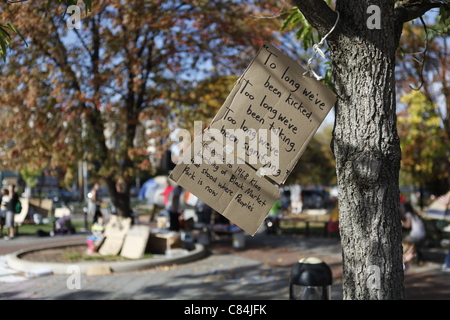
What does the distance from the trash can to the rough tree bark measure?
6.91 feet

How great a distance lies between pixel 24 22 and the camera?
9156mm

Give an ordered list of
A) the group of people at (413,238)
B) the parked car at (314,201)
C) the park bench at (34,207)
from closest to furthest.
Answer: the group of people at (413,238) → the park bench at (34,207) → the parked car at (314,201)

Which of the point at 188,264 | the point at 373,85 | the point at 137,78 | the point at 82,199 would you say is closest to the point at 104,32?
the point at 137,78

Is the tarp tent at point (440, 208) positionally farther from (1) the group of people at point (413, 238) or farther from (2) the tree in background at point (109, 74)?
(2) the tree in background at point (109, 74)

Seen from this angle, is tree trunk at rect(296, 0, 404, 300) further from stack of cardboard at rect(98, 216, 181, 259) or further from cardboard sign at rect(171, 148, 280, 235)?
stack of cardboard at rect(98, 216, 181, 259)

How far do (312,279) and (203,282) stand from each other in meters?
3.82

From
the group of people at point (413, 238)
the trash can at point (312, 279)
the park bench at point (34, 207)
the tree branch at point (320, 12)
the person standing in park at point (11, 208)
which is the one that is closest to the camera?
the tree branch at point (320, 12)

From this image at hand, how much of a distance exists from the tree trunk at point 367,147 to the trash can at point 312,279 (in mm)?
2113

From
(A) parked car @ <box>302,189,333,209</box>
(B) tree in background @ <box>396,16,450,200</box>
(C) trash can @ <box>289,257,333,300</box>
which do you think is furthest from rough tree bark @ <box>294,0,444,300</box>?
(A) parked car @ <box>302,189,333,209</box>

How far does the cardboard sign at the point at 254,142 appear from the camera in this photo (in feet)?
8.73

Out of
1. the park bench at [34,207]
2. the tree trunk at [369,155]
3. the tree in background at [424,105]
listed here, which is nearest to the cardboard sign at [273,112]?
the tree trunk at [369,155]

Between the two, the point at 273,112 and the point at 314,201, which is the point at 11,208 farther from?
the point at 314,201

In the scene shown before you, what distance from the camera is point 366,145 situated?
2.75 meters

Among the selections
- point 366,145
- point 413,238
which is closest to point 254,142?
point 366,145
